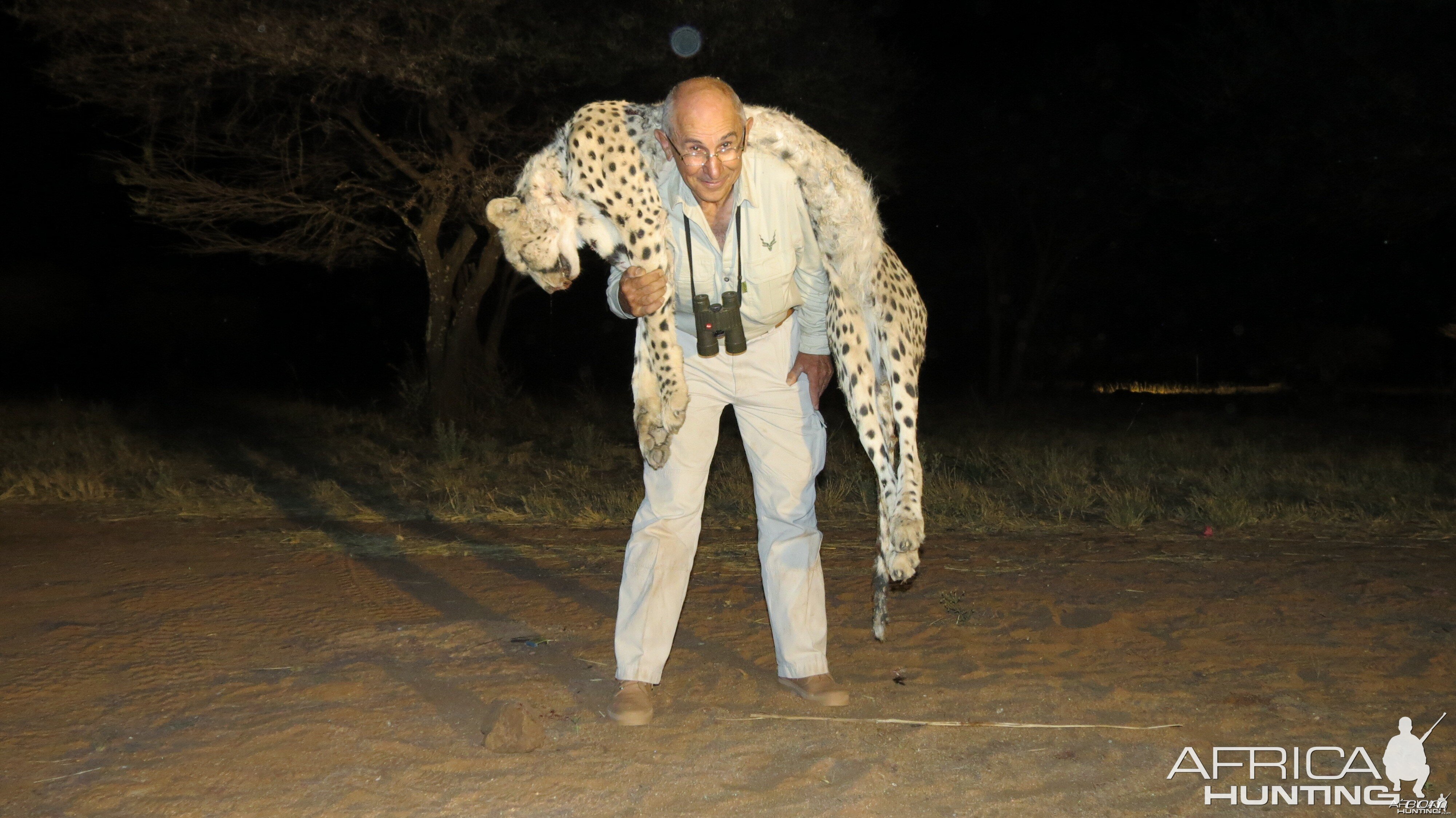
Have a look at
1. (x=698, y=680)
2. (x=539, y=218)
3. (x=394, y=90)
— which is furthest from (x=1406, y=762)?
(x=394, y=90)

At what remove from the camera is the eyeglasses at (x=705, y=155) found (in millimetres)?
3100

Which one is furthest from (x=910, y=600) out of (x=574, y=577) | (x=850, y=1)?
(x=850, y=1)

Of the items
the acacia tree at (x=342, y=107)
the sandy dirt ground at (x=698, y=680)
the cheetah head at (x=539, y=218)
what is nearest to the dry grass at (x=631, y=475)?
the sandy dirt ground at (x=698, y=680)

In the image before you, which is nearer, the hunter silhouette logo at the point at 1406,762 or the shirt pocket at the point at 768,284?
the hunter silhouette logo at the point at 1406,762

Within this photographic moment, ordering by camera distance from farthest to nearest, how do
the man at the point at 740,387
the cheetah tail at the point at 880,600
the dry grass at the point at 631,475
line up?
the dry grass at the point at 631,475
the cheetah tail at the point at 880,600
the man at the point at 740,387

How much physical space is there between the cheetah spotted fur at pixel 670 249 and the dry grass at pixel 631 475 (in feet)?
10.1

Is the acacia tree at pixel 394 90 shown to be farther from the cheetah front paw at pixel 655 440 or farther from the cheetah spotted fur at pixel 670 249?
the cheetah front paw at pixel 655 440

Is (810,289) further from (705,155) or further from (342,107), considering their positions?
(342,107)

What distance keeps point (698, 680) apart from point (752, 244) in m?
1.47

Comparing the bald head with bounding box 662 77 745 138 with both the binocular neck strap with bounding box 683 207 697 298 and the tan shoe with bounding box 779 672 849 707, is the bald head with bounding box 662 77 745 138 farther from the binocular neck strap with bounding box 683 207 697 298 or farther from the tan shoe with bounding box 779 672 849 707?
the tan shoe with bounding box 779 672 849 707

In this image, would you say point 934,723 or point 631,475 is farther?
point 631,475

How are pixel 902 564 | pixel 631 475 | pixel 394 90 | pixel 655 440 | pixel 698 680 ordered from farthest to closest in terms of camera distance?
pixel 394 90 → pixel 631 475 → pixel 698 680 → pixel 902 564 → pixel 655 440

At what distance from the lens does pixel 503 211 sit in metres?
3.43

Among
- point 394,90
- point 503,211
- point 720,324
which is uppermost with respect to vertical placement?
point 394,90
